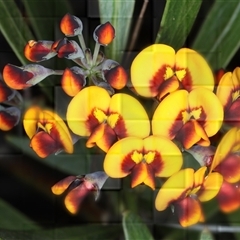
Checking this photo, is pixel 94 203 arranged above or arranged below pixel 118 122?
below

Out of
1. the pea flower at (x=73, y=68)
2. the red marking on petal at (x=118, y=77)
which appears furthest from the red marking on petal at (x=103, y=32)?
the red marking on petal at (x=118, y=77)

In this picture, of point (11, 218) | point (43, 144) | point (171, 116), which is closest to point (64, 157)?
point (43, 144)

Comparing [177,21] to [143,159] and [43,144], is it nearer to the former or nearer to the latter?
[143,159]

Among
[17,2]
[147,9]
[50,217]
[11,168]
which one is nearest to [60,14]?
[17,2]

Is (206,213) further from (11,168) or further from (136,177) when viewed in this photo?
(11,168)

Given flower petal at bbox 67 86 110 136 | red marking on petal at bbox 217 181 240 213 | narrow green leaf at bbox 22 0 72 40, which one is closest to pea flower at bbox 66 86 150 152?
flower petal at bbox 67 86 110 136
